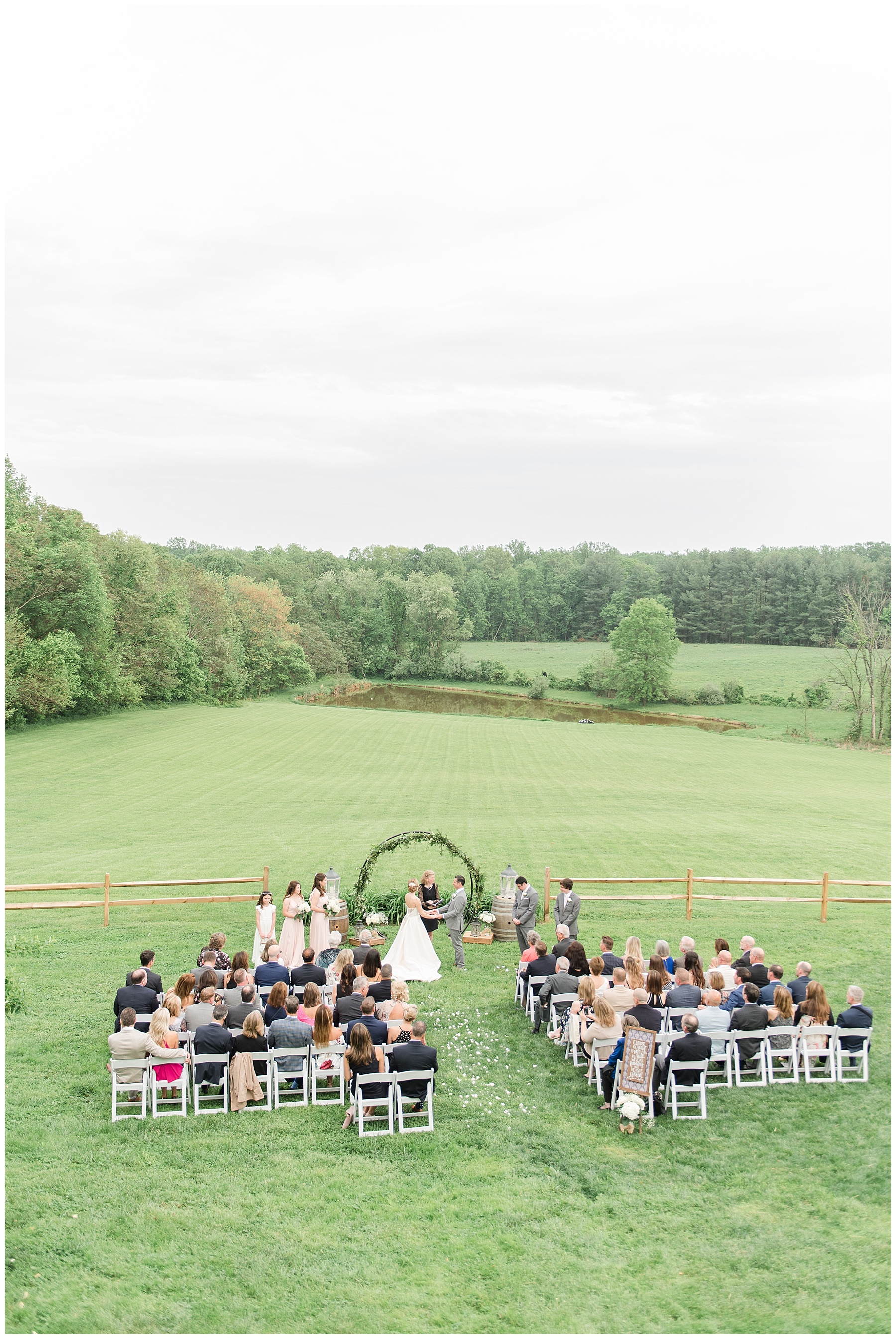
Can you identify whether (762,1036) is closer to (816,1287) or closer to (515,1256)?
(816,1287)

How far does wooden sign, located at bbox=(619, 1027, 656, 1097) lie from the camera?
9.83m

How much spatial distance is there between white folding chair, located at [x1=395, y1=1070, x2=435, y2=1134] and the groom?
5174mm

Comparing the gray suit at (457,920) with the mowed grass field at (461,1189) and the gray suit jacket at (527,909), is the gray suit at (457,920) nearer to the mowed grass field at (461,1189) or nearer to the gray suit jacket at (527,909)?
the mowed grass field at (461,1189)

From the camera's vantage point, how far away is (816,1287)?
712 cm

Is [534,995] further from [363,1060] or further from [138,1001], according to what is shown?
[138,1001]

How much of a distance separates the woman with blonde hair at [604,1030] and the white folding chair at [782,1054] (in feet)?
5.92

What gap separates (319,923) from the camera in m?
15.6

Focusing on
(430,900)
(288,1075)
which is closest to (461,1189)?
(288,1075)

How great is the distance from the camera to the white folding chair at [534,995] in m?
12.5

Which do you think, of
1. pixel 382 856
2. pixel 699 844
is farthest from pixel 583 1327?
pixel 699 844

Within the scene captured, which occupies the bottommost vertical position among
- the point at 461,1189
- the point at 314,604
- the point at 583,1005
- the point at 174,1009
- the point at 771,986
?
the point at 461,1189

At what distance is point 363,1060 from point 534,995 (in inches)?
140

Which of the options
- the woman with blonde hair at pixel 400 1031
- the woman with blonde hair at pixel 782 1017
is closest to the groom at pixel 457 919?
the woman with blonde hair at pixel 400 1031

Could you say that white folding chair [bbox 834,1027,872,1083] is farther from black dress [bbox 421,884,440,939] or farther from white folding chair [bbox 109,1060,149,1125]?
white folding chair [bbox 109,1060,149,1125]
